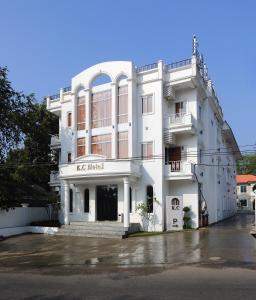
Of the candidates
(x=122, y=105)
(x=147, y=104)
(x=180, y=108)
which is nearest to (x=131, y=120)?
(x=122, y=105)

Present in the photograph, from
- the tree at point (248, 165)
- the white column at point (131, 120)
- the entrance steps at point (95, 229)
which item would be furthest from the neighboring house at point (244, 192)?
the entrance steps at point (95, 229)

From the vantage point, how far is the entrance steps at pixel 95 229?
955 inches

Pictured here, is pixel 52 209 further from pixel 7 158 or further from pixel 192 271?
pixel 192 271

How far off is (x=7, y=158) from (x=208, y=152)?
50.6 ft

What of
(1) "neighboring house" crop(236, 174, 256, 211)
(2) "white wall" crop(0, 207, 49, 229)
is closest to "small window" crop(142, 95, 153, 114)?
(2) "white wall" crop(0, 207, 49, 229)

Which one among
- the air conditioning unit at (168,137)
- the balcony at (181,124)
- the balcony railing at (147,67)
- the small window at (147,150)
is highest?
the balcony railing at (147,67)

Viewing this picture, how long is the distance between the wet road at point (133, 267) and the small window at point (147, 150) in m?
5.85

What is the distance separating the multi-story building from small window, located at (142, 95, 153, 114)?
7 centimetres

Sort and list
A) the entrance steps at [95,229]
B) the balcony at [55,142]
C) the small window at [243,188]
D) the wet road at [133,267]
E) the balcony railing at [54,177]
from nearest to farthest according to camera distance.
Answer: the wet road at [133,267] < the entrance steps at [95,229] < the balcony railing at [54,177] < the balcony at [55,142] < the small window at [243,188]

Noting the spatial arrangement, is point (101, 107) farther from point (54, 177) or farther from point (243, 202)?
point (243, 202)

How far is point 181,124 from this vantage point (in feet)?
87.0

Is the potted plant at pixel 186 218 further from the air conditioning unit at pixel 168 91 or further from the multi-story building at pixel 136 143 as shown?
the air conditioning unit at pixel 168 91

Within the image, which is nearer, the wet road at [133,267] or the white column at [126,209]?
the wet road at [133,267]

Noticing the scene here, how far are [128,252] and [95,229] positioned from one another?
309 inches
